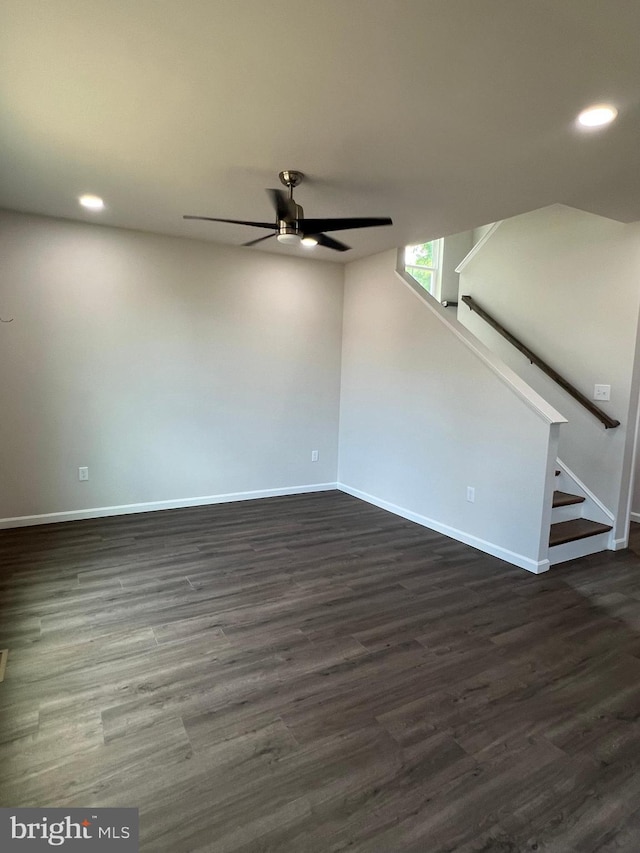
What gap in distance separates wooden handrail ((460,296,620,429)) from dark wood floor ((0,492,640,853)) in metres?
1.18

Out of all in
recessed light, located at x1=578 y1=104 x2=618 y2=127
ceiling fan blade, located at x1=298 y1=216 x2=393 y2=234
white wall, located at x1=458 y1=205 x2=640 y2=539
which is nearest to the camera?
recessed light, located at x1=578 y1=104 x2=618 y2=127

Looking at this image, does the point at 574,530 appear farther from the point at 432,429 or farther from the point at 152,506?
the point at 152,506

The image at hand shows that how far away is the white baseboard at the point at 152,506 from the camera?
413 cm

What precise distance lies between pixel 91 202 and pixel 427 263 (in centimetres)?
498

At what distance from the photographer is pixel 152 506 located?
4.64 meters

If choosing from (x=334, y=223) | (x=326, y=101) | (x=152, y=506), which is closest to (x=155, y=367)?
(x=152, y=506)

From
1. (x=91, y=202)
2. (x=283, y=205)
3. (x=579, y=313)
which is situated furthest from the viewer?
(x=579, y=313)

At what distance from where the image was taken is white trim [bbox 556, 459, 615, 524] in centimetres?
394

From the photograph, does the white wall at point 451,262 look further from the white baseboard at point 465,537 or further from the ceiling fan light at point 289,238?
the ceiling fan light at point 289,238

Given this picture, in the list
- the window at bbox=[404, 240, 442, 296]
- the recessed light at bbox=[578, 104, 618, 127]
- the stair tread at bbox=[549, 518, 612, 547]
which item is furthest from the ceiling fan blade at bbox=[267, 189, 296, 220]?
the window at bbox=[404, 240, 442, 296]

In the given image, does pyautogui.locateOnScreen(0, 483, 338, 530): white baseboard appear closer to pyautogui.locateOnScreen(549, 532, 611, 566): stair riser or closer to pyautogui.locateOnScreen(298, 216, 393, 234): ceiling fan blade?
pyautogui.locateOnScreen(549, 532, 611, 566): stair riser

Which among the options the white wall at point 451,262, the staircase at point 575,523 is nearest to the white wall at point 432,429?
the staircase at point 575,523

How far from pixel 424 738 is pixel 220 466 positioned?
3.53 m

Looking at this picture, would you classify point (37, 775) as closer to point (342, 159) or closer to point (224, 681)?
point (224, 681)
